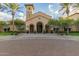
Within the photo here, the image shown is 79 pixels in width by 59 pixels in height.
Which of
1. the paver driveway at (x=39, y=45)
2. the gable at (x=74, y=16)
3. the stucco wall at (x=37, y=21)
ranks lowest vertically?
the paver driveway at (x=39, y=45)

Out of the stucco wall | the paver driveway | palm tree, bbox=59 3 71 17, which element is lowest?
the paver driveway

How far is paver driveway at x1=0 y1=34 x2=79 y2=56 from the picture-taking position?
4926 millimetres

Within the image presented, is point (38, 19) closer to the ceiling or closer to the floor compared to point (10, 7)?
closer to the floor

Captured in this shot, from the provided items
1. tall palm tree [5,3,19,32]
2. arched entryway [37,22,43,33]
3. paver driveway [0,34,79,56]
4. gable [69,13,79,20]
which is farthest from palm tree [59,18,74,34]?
tall palm tree [5,3,19,32]

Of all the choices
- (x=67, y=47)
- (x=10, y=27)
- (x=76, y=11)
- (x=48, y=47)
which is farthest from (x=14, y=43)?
(x=76, y=11)

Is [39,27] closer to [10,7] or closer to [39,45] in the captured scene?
[39,45]

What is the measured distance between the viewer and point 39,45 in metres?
4.99

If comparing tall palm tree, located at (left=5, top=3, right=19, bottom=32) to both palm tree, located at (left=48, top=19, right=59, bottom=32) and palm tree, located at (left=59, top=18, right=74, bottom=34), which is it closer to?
palm tree, located at (left=48, top=19, right=59, bottom=32)

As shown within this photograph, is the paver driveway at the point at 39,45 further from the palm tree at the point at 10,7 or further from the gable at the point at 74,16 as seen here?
the palm tree at the point at 10,7

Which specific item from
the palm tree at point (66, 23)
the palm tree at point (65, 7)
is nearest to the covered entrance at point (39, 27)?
the palm tree at point (66, 23)

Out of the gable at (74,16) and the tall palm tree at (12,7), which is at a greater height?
the tall palm tree at (12,7)

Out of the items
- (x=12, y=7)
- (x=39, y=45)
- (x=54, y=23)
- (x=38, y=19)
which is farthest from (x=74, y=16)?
(x=12, y=7)

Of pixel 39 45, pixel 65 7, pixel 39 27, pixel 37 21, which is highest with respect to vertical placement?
pixel 65 7

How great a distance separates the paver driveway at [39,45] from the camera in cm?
493
